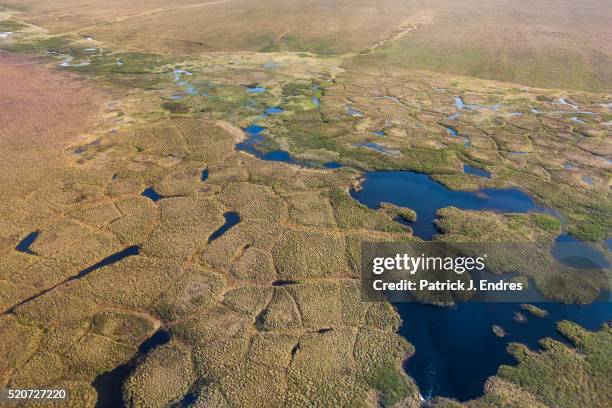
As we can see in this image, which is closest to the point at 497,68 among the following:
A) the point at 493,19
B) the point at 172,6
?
the point at 493,19

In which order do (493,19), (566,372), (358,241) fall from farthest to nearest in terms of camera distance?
(493,19), (358,241), (566,372)

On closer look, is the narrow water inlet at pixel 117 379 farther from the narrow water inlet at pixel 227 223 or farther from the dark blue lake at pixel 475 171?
the dark blue lake at pixel 475 171

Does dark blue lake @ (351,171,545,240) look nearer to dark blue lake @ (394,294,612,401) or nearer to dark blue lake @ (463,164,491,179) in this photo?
dark blue lake @ (463,164,491,179)

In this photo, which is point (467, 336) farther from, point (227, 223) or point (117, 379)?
point (117, 379)

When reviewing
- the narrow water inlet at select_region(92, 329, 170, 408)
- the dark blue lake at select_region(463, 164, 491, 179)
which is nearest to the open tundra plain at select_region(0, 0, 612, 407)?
the narrow water inlet at select_region(92, 329, 170, 408)

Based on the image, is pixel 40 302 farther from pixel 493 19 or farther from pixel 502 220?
pixel 493 19

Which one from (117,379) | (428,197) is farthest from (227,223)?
(428,197)
